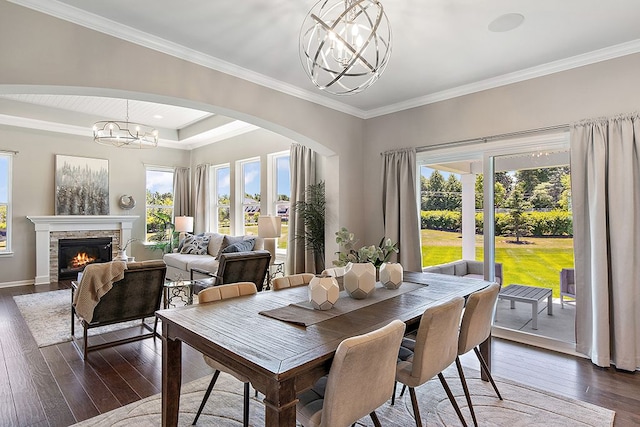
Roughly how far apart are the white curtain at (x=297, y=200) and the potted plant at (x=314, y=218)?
8cm

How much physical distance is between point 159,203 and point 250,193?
2662mm

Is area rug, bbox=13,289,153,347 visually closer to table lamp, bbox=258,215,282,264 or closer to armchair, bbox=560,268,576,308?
table lamp, bbox=258,215,282,264

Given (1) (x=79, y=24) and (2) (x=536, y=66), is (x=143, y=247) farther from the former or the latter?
(2) (x=536, y=66)

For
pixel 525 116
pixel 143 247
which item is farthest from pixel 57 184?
pixel 525 116

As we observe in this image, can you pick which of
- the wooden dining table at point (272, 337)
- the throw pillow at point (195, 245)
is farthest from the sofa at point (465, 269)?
the throw pillow at point (195, 245)

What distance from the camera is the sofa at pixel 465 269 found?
4115 millimetres

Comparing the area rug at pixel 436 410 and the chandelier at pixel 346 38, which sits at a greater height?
the chandelier at pixel 346 38

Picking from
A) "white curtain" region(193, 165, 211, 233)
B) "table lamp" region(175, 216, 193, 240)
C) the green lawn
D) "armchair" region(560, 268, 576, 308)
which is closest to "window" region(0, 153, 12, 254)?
"table lamp" region(175, 216, 193, 240)

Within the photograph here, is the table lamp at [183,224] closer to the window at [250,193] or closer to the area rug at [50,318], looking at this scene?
the window at [250,193]

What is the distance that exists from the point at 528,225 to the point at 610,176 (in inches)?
35.3

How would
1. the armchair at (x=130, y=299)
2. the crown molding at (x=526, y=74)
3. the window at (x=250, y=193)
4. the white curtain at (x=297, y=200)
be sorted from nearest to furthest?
the crown molding at (x=526, y=74)
the armchair at (x=130, y=299)
the white curtain at (x=297, y=200)
the window at (x=250, y=193)

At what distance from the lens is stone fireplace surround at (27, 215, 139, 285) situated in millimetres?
6410

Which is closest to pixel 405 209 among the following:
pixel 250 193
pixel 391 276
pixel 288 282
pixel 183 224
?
pixel 391 276

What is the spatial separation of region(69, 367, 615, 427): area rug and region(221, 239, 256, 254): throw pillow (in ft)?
9.79
